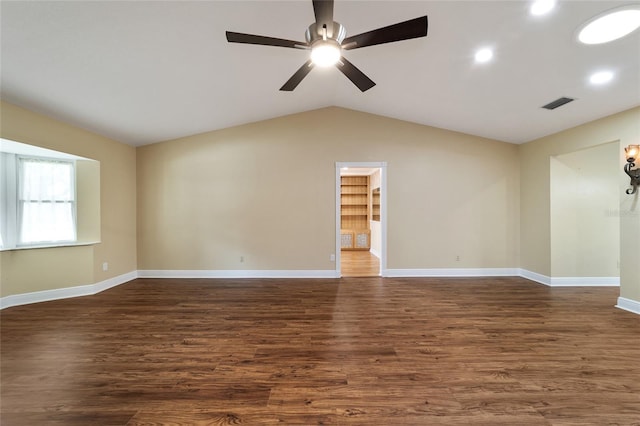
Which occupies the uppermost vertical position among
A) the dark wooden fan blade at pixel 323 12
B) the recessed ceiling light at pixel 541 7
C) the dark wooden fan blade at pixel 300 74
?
the recessed ceiling light at pixel 541 7

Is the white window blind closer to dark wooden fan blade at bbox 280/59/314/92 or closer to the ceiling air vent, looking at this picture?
dark wooden fan blade at bbox 280/59/314/92

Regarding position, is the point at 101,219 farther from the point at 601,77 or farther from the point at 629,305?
the point at 629,305

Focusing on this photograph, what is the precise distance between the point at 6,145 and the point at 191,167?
233 centimetres

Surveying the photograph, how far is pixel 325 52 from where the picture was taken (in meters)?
1.99

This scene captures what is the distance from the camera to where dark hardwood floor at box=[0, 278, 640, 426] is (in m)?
1.63

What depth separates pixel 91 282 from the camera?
407 cm

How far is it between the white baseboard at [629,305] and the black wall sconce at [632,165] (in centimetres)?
143

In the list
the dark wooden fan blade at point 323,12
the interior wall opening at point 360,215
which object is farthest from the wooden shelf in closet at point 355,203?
the dark wooden fan blade at point 323,12

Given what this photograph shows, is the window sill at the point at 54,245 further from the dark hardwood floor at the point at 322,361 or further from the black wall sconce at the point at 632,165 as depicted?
the black wall sconce at the point at 632,165

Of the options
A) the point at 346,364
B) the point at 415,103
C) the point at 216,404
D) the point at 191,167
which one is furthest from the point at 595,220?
the point at 191,167

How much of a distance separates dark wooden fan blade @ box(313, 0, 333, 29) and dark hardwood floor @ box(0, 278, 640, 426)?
268 centimetres

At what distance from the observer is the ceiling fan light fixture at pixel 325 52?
1.94 meters

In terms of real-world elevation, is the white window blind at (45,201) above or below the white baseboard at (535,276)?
above

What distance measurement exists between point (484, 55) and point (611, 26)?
94cm
